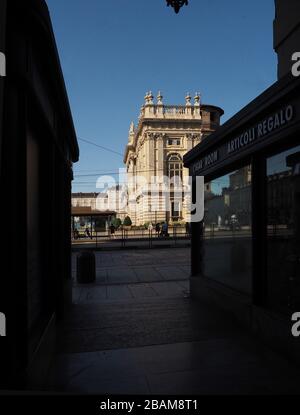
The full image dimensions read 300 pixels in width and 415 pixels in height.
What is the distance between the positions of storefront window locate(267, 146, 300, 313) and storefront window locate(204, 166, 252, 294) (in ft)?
2.30

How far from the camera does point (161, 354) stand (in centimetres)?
480

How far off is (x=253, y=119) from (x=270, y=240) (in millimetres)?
1698

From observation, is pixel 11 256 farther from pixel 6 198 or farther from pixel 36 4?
pixel 36 4

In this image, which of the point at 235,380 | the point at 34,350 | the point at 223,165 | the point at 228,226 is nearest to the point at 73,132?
the point at 223,165

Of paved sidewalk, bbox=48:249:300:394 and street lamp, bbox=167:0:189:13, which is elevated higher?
street lamp, bbox=167:0:189:13

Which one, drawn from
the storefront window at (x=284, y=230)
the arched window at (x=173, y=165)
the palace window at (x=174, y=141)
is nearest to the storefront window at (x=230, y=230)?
the storefront window at (x=284, y=230)

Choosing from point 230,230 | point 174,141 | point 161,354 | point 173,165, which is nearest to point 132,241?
point 230,230

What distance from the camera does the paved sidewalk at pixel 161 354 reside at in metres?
3.84

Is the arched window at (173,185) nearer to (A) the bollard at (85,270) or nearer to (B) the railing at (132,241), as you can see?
(B) the railing at (132,241)

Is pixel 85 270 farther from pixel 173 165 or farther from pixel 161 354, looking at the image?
pixel 173 165

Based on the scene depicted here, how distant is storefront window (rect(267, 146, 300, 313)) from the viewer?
15.7 ft

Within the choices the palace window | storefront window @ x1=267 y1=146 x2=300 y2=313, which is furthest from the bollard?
the palace window

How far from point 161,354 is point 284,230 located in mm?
2247

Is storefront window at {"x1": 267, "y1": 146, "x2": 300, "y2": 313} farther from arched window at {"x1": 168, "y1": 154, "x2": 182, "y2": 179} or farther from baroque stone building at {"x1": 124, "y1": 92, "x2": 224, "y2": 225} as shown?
arched window at {"x1": 168, "y1": 154, "x2": 182, "y2": 179}
